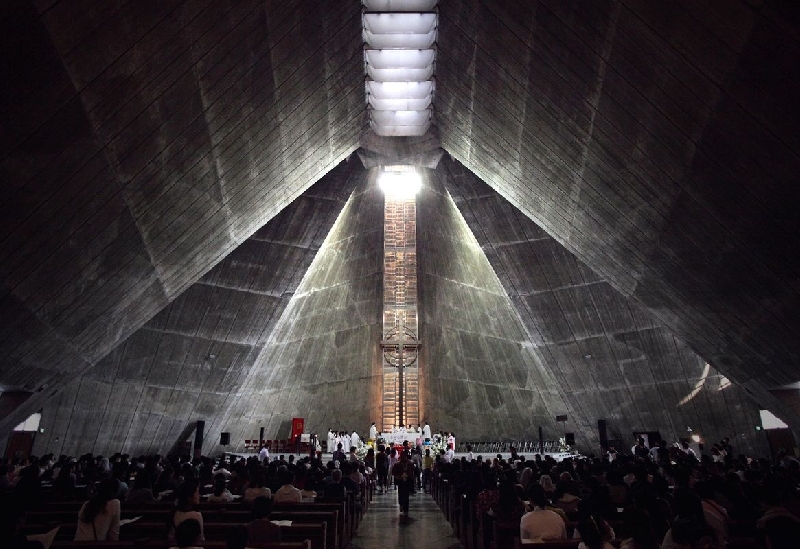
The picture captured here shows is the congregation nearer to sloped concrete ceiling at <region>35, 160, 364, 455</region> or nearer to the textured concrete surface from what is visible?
the textured concrete surface

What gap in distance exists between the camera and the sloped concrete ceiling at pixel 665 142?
21.7ft

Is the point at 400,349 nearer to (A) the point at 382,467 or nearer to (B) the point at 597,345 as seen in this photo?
(B) the point at 597,345

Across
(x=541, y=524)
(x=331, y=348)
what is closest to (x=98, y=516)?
(x=541, y=524)

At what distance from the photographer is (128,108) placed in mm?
7578

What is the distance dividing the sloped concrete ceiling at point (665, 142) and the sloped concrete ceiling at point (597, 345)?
432cm

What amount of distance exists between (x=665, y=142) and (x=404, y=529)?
23.6ft

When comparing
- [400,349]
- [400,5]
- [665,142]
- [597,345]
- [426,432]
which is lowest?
[426,432]

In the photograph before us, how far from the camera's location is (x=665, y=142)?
8.34 m

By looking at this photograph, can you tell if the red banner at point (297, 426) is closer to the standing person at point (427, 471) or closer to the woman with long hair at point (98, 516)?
the standing person at point (427, 471)

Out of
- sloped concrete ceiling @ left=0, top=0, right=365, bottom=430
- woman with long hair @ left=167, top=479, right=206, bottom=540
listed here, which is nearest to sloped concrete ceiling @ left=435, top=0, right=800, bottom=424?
sloped concrete ceiling @ left=0, top=0, right=365, bottom=430

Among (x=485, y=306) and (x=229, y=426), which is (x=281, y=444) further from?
(x=485, y=306)

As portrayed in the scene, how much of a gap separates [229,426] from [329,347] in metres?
5.51

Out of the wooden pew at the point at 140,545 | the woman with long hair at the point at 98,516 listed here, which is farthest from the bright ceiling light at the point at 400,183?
the wooden pew at the point at 140,545

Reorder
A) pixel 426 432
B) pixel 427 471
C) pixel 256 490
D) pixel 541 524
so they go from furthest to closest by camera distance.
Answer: pixel 426 432
pixel 427 471
pixel 256 490
pixel 541 524
